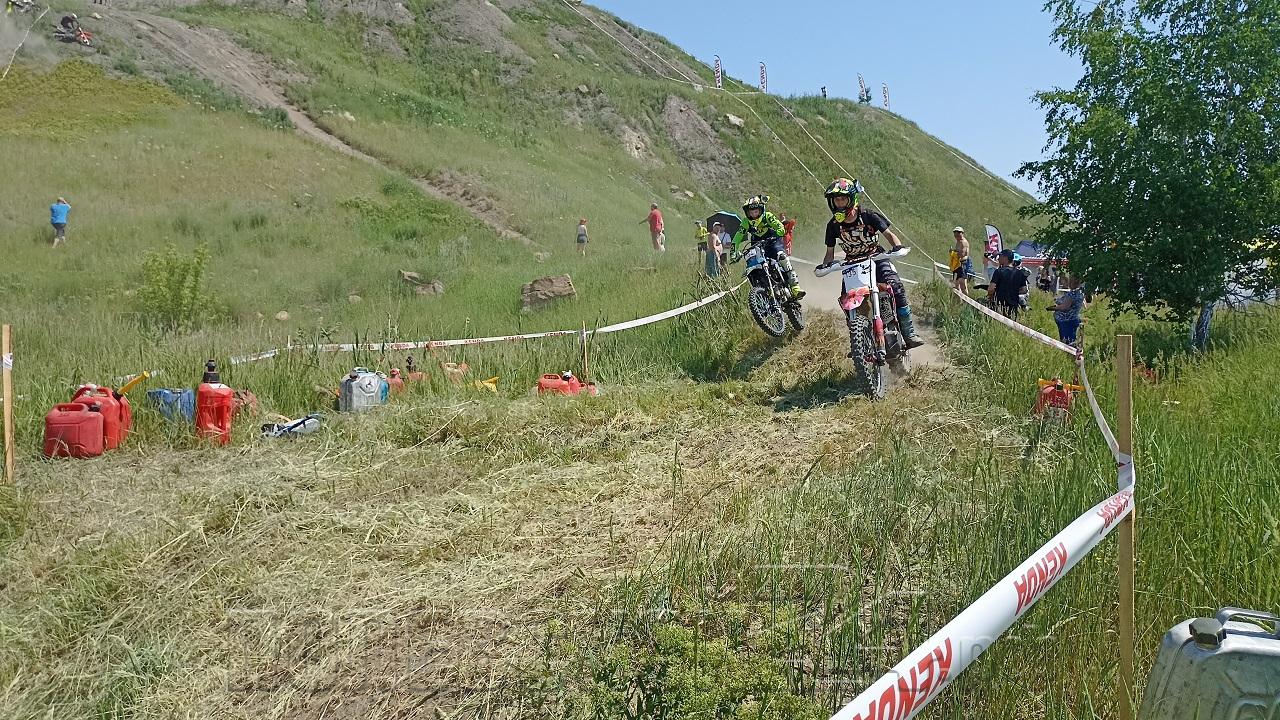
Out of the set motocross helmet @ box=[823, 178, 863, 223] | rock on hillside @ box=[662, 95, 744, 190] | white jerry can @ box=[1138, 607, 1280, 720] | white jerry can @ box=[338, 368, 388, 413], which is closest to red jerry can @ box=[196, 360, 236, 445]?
white jerry can @ box=[338, 368, 388, 413]

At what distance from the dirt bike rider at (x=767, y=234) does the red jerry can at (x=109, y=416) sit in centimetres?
616

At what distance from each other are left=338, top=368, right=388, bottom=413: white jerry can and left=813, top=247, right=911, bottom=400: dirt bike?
4.32m

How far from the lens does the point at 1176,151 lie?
971 cm

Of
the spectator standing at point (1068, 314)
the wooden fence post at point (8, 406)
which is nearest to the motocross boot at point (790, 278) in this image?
the spectator standing at point (1068, 314)

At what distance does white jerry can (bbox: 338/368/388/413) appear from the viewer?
854cm

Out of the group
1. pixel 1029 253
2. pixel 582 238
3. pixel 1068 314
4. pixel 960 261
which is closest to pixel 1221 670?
pixel 1068 314

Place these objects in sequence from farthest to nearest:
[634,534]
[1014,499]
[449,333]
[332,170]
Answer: [332,170], [449,333], [634,534], [1014,499]

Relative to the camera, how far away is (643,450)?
6777 millimetres

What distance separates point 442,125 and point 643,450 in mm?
36975

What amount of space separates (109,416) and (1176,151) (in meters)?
11.0

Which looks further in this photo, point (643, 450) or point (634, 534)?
point (643, 450)

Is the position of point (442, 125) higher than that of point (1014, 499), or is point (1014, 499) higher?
point (442, 125)

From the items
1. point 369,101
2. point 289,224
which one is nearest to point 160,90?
point 369,101

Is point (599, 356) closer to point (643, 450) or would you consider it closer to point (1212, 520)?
point (643, 450)
